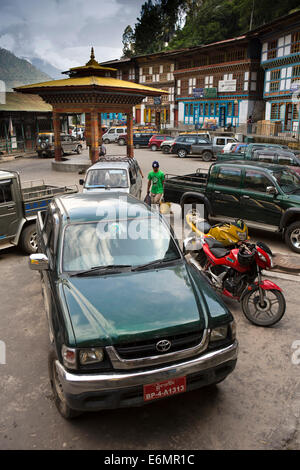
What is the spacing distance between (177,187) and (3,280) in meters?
5.70

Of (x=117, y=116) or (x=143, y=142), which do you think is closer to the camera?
(x=143, y=142)

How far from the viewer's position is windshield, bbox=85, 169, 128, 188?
11.8 metres

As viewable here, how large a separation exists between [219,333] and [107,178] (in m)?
8.69

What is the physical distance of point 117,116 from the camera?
217 feet

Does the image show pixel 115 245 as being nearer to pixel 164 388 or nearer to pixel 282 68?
pixel 164 388

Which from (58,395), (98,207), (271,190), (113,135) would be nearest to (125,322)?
(58,395)

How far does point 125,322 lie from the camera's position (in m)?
3.68

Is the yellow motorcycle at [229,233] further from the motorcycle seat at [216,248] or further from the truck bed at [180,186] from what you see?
the truck bed at [180,186]

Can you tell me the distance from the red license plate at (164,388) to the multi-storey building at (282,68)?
3318 cm

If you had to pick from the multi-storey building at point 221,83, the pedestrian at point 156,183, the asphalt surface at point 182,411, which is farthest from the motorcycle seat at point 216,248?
the multi-storey building at point 221,83

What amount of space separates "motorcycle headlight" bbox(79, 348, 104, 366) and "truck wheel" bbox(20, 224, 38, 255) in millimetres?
6028

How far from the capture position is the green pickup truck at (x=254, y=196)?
909 cm

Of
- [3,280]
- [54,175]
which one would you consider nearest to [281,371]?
[3,280]

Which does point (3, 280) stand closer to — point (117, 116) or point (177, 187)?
point (177, 187)
